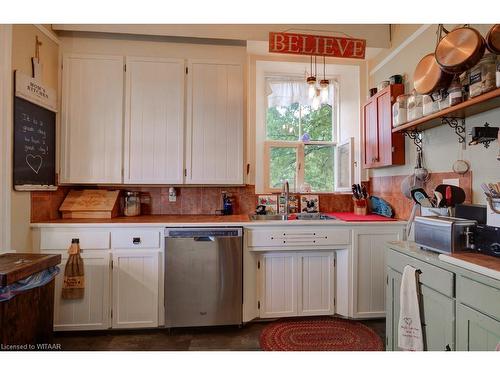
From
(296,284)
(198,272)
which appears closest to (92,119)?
(198,272)

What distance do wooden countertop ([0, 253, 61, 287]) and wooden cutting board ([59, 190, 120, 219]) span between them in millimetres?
609

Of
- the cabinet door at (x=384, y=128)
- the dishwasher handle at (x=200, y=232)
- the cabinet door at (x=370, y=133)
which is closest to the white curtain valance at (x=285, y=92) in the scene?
the cabinet door at (x=370, y=133)

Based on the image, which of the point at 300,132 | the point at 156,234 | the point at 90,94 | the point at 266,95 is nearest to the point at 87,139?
the point at 90,94

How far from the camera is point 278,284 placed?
7.05 ft

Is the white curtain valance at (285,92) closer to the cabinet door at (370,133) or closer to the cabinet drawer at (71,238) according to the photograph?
the cabinet door at (370,133)

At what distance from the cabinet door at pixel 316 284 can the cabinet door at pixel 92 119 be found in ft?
6.14

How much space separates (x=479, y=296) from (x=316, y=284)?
1249 mm

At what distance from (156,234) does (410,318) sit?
70.2 inches

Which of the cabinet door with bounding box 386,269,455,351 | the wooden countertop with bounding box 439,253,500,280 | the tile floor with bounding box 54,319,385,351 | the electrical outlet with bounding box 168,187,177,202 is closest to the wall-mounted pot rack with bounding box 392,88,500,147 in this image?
the wooden countertop with bounding box 439,253,500,280

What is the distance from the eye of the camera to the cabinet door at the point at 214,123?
7.66 feet

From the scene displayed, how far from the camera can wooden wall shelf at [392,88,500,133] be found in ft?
4.05

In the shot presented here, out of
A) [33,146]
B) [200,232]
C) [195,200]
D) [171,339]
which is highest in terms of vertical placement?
[33,146]

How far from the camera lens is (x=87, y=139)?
225 centimetres

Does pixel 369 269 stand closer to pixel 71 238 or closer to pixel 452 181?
pixel 452 181
